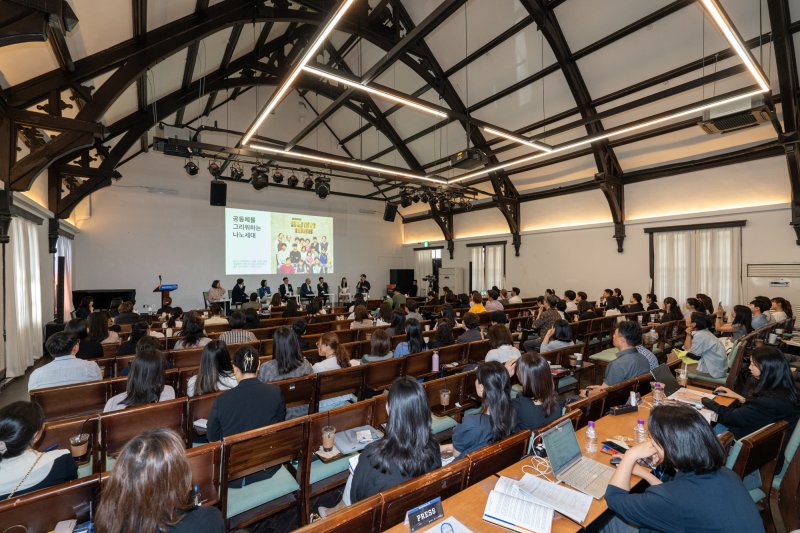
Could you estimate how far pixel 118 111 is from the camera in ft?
21.1

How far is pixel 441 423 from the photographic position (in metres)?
2.99

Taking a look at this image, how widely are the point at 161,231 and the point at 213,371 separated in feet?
34.0

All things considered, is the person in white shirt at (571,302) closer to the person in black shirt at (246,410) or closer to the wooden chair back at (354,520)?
the person in black shirt at (246,410)

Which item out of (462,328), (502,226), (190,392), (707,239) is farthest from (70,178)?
(707,239)

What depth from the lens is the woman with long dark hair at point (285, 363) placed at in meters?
3.15

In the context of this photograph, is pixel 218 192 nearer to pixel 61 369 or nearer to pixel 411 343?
pixel 61 369

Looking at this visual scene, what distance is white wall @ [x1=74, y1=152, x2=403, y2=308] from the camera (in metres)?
10.2

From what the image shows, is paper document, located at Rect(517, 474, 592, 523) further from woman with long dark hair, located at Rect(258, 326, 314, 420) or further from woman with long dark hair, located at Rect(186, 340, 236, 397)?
woman with long dark hair, located at Rect(186, 340, 236, 397)

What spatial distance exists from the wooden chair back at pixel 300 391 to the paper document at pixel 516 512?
1818mm

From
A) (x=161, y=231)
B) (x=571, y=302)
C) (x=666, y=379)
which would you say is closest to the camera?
(x=666, y=379)

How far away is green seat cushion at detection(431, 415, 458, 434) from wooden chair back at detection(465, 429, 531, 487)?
108 centimetres

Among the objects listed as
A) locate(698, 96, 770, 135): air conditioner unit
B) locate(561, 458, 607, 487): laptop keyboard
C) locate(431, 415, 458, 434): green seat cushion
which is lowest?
locate(431, 415, 458, 434): green seat cushion

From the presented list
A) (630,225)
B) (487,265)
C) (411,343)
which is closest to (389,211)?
(487,265)

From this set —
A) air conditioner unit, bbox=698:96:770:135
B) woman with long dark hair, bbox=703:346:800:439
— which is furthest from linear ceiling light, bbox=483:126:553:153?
woman with long dark hair, bbox=703:346:800:439
